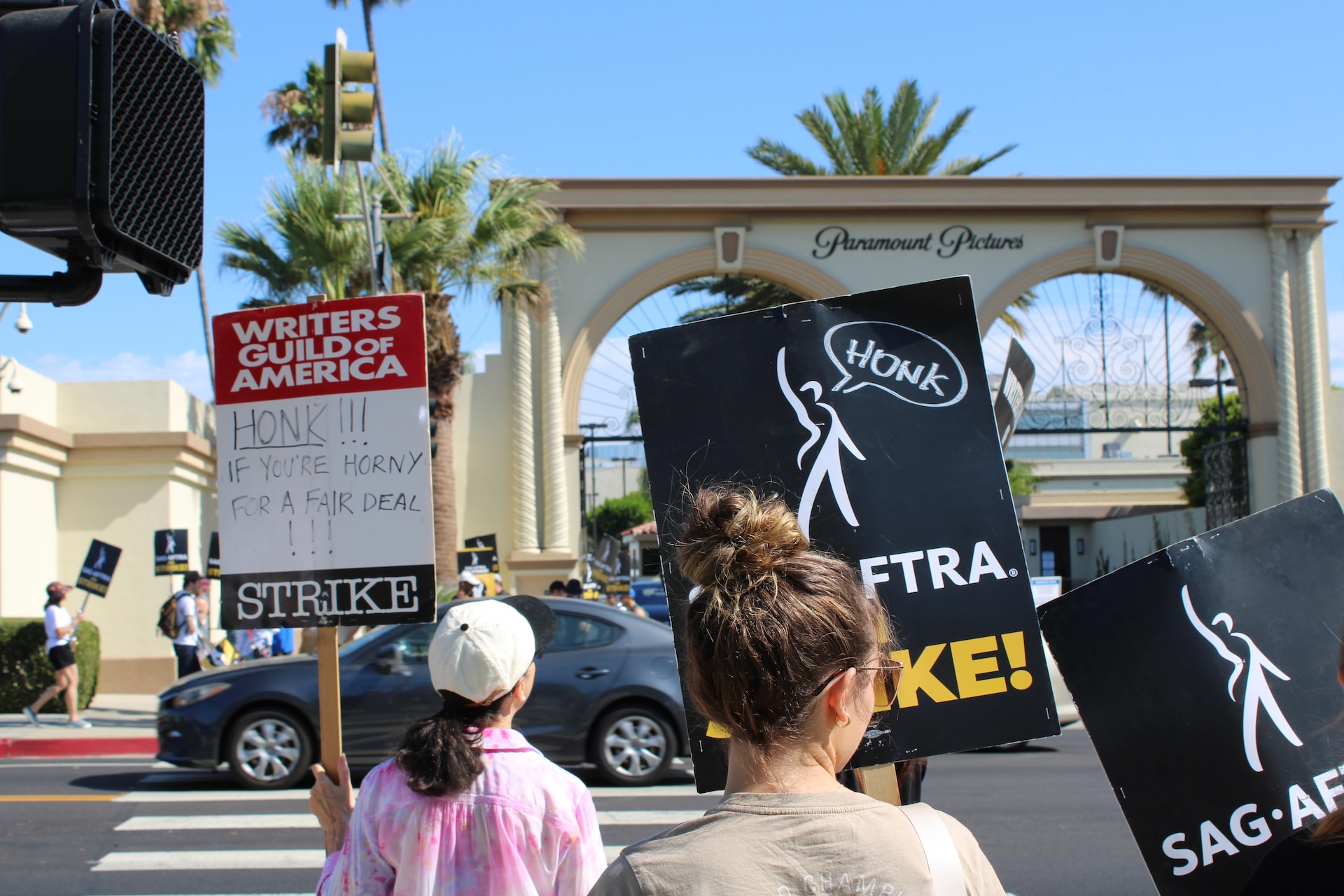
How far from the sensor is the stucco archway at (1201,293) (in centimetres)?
2011

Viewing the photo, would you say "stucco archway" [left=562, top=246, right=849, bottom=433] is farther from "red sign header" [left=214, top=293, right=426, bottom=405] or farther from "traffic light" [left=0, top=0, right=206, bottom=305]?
"traffic light" [left=0, top=0, right=206, bottom=305]

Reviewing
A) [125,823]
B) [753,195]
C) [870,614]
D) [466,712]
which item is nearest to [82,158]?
[466,712]

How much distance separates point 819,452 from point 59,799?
338 inches

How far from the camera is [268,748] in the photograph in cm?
916

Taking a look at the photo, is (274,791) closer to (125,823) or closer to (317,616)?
(125,823)

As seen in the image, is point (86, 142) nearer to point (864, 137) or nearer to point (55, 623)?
point (55, 623)

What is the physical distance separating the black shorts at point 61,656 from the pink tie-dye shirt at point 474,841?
11783 millimetres

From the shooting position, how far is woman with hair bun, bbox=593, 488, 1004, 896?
149 centimetres

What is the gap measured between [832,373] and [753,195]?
17.7m

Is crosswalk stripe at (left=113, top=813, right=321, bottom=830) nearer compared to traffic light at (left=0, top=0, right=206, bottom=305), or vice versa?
traffic light at (left=0, top=0, right=206, bottom=305)

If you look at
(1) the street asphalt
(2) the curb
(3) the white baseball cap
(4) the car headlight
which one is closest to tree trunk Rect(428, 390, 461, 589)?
(2) the curb

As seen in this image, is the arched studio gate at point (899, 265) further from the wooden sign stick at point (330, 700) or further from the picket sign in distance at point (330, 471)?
the wooden sign stick at point (330, 700)

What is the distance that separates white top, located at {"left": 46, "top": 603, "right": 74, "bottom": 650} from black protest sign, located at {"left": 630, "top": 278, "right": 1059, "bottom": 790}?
1218 centimetres

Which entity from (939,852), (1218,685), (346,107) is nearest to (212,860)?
(346,107)
